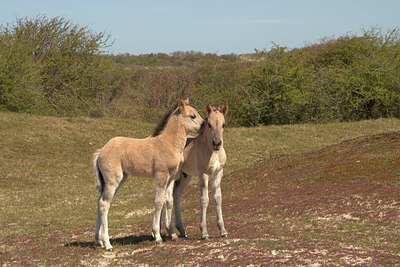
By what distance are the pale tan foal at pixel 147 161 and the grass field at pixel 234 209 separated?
2.54 feet

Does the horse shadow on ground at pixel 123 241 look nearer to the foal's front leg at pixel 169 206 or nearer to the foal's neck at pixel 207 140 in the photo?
the foal's front leg at pixel 169 206

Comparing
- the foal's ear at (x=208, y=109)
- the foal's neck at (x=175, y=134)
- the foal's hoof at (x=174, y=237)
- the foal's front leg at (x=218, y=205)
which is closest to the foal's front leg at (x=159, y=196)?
the foal's hoof at (x=174, y=237)

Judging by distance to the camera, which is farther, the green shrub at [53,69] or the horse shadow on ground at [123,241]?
the green shrub at [53,69]

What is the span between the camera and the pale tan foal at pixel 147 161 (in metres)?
10.0

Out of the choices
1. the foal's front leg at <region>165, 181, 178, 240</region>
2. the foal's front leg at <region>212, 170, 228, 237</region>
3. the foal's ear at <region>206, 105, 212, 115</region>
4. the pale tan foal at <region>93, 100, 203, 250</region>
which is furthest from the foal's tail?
the foal's ear at <region>206, 105, 212, 115</region>

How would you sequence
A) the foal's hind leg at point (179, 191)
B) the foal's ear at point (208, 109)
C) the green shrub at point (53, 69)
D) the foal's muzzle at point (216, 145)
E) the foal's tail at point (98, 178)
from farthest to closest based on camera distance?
the green shrub at point (53, 69), the foal's hind leg at point (179, 191), the foal's tail at point (98, 178), the foal's ear at point (208, 109), the foal's muzzle at point (216, 145)

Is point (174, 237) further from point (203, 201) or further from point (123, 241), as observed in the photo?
point (123, 241)

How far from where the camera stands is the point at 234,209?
14.0 meters

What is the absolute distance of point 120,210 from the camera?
1603 cm

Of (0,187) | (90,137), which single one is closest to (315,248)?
(0,187)

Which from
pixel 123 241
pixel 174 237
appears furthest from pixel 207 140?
pixel 123 241

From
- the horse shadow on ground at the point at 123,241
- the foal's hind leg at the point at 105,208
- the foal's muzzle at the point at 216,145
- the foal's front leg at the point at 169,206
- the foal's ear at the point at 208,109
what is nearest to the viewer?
the foal's muzzle at the point at 216,145

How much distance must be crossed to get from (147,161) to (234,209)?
466cm

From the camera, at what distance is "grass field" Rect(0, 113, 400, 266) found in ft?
29.7
